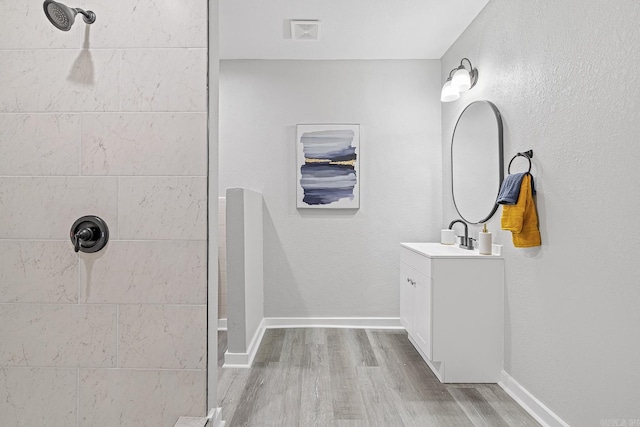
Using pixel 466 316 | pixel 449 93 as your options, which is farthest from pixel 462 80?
pixel 466 316

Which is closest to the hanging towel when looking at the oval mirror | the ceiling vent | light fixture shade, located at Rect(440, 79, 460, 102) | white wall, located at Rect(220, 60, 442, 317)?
the oval mirror

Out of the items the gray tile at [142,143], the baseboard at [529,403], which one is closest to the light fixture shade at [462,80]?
the baseboard at [529,403]

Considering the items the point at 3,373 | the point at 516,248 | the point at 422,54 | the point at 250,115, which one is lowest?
the point at 3,373

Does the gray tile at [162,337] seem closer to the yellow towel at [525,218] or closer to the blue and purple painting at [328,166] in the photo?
the yellow towel at [525,218]

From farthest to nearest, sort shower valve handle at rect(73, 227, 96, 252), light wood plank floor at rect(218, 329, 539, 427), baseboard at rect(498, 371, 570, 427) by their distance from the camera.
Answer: light wood plank floor at rect(218, 329, 539, 427) → baseboard at rect(498, 371, 570, 427) → shower valve handle at rect(73, 227, 96, 252)

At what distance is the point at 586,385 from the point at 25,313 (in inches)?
86.4

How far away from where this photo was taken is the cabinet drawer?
2.40m

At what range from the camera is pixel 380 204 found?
11.3ft

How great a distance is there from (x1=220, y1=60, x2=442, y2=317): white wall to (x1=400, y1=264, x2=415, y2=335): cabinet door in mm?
400

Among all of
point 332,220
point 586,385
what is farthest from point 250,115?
point 586,385

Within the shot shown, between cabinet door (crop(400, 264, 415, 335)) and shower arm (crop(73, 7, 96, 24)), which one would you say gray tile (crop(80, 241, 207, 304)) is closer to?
shower arm (crop(73, 7, 96, 24))

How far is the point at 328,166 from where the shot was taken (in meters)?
3.42

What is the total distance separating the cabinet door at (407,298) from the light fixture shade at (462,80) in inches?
54.4

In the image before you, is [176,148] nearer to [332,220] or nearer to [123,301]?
[123,301]
